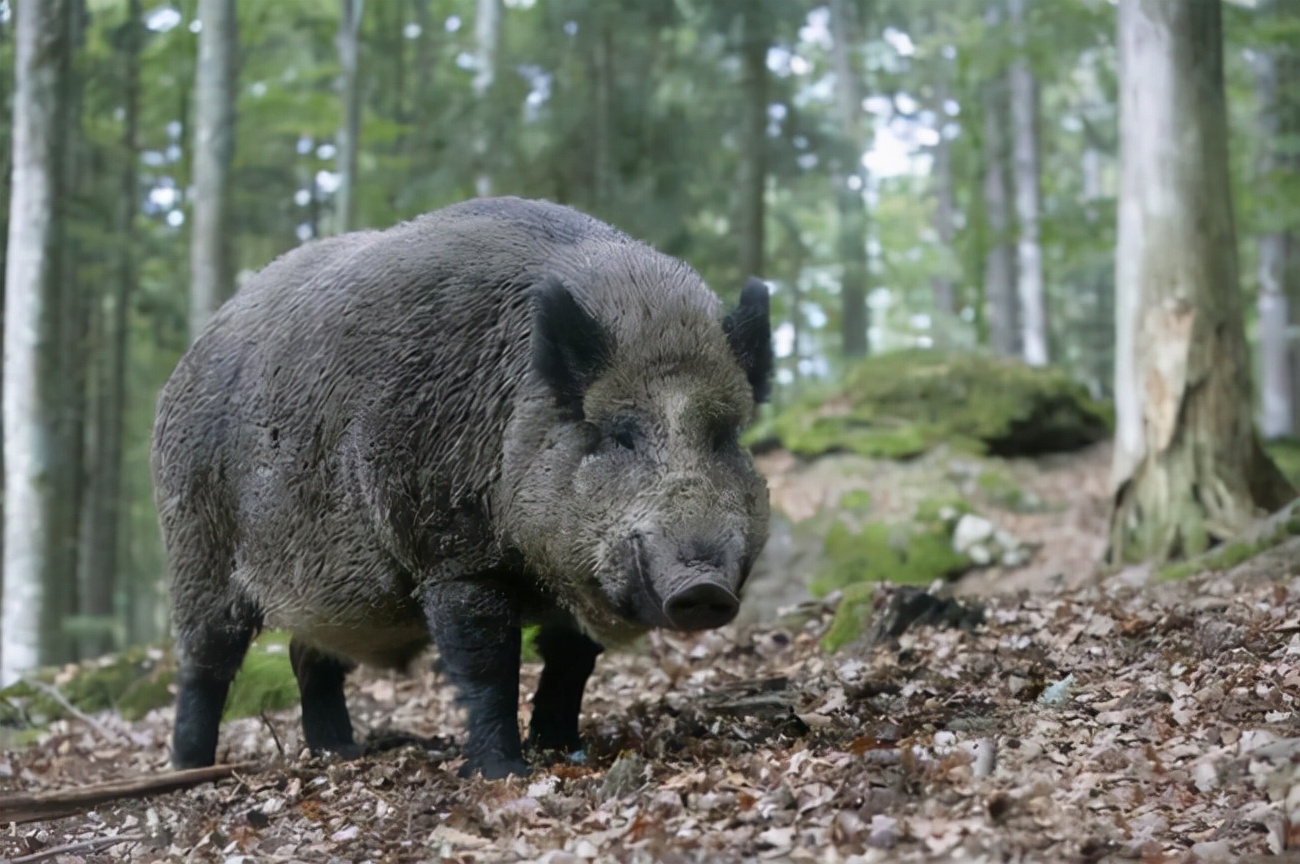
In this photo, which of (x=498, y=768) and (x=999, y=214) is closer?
(x=498, y=768)

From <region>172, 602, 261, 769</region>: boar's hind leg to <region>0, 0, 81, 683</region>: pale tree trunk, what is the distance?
16.6 feet

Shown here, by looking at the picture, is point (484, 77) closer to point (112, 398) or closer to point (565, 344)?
point (112, 398)

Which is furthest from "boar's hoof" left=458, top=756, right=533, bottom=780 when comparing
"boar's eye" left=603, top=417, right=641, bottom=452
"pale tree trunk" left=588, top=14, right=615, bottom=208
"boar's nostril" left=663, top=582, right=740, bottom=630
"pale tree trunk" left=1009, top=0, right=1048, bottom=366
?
"pale tree trunk" left=1009, top=0, right=1048, bottom=366

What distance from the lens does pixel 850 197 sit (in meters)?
23.1

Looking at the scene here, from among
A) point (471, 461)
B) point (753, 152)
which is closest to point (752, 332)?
point (471, 461)

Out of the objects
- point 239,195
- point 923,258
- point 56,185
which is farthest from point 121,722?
point 923,258

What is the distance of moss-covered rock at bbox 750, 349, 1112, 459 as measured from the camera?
1484 centimetres

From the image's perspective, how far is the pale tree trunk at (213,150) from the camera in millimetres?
10945

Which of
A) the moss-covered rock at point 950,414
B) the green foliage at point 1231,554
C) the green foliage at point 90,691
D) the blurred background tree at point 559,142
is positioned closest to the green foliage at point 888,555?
the moss-covered rock at point 950,414

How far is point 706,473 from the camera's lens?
17.3 feet

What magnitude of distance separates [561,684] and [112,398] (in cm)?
1790

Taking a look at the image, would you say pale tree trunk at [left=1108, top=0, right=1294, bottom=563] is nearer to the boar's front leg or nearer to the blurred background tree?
the blurred background tree

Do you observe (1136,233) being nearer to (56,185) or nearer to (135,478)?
(56,185)

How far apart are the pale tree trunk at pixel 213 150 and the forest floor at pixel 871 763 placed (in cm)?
407
